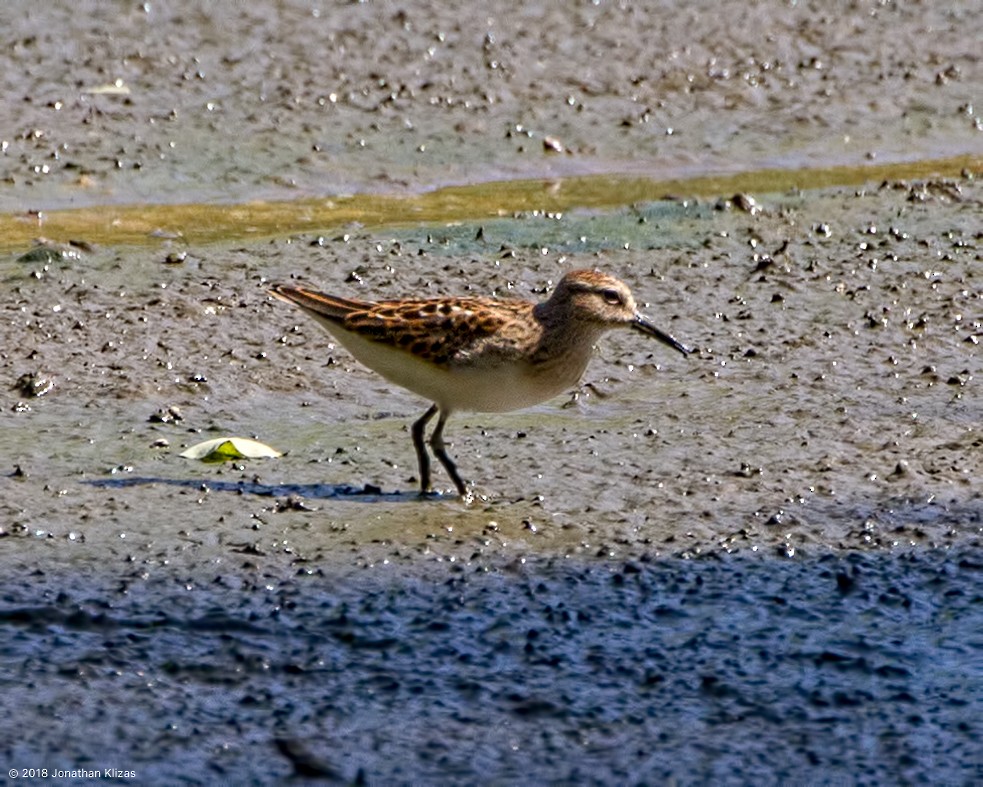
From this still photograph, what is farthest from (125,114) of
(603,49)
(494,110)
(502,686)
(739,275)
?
(502,686)

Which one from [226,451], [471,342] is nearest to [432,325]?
[471,342]

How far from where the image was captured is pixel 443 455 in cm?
745

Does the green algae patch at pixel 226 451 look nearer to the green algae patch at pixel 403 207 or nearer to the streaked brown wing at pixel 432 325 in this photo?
the streaked brown wing at pixel 432 325

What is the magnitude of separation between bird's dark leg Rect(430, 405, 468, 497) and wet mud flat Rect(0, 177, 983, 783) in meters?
0.11

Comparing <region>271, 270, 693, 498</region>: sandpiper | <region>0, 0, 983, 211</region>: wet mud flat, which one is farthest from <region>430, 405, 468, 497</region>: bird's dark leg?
<region>0, 0, 983, 211</region>: wet mud flat

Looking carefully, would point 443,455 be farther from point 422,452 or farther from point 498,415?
point 498,415

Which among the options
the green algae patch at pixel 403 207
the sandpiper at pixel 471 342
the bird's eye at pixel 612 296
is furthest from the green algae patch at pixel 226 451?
the green algae patch at pixel 403 207

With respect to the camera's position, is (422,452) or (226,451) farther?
(226,451)

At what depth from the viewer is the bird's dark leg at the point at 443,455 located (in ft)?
24.3

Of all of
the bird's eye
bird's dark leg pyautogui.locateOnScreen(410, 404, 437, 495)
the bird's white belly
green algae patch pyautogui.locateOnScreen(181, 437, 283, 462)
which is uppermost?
the bird's eye

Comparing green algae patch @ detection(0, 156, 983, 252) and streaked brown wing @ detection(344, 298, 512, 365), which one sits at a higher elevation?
green algae patch @ detection(0, 156, 983, 252)

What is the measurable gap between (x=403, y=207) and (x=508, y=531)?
4763 millimetres

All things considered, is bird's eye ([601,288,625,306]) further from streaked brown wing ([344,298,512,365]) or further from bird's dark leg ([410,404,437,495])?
bird's dark leg ([410,404,437,495])

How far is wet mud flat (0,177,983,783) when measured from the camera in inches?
220
